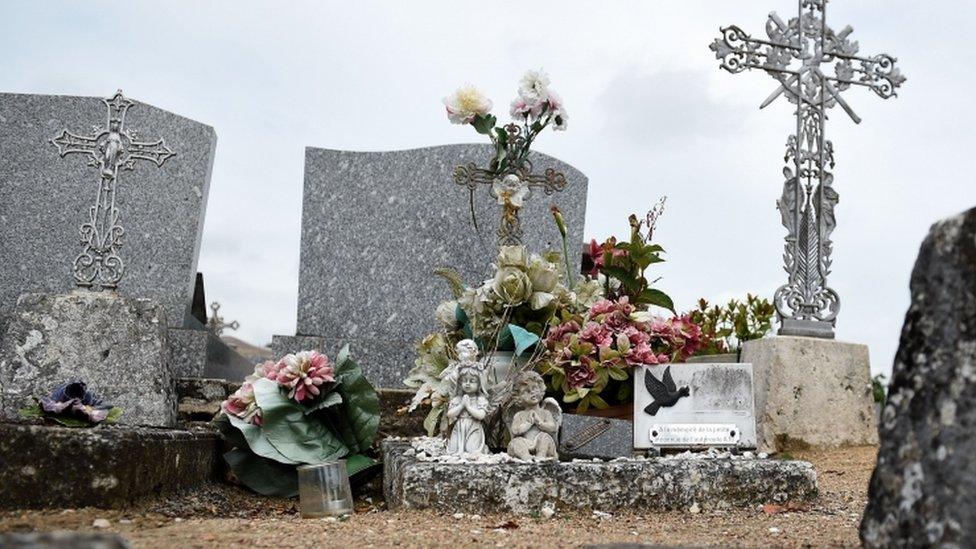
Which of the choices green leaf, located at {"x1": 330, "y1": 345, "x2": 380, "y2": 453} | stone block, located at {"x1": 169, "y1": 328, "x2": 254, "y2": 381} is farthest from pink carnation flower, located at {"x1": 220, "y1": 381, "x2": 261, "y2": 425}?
stone block, located at {"x1": 169, "y1": 328, "x2": 254, "y2": 381}

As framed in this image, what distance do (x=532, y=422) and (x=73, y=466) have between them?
156 centimetres

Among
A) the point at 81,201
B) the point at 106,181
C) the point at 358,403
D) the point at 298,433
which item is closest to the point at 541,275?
the point at 358,403

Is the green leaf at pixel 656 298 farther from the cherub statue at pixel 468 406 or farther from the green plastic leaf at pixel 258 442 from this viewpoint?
the green plastic leaf at pixel 258 442

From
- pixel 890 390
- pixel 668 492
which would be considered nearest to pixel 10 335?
pixel 668 492

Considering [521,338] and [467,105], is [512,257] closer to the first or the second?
[521,338]

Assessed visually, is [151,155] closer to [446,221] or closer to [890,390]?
[446,221]

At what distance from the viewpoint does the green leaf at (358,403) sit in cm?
407

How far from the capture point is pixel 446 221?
6.63 metres

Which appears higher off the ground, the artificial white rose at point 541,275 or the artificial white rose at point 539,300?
the artificial white rose at point 541,275

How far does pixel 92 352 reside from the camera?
16.4ft

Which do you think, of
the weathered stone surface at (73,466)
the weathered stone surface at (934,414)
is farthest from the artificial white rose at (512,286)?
the weathered stone surface at (934,414)

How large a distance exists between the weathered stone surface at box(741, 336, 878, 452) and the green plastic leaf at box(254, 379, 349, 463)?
11.4 ft

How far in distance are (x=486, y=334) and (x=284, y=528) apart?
4.57 ft

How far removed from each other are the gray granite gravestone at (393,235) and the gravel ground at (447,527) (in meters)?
2.92
